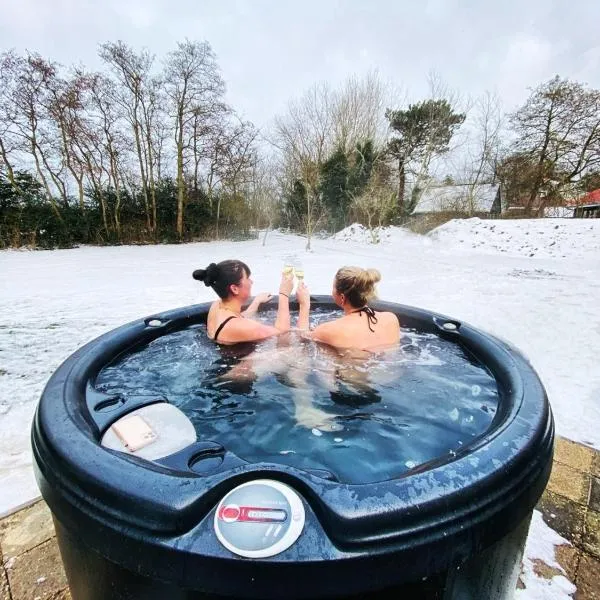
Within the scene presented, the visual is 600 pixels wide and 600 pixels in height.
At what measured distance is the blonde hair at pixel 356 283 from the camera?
2008mm

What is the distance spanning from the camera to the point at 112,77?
11.1 metres

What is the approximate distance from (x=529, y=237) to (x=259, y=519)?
11.3 meters

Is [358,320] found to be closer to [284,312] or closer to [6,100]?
[284,312]

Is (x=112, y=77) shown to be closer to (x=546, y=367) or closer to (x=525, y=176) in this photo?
(x=546, y=367)

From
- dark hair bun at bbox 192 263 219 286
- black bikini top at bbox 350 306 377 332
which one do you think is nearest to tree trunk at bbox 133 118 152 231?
dark hair bun at bbox 192 263 219 286

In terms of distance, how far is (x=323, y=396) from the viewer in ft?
5.76

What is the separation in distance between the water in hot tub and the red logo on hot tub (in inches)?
23.2

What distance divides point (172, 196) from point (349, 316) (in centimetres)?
1251

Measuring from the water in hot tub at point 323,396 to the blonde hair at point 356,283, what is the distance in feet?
1.15

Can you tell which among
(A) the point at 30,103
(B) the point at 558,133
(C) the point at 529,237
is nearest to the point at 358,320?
(C) the point at 529,237

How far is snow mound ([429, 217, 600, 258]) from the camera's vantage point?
28.3ft

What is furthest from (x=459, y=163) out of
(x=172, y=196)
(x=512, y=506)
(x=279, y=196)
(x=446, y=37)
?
(x=512, y=506)

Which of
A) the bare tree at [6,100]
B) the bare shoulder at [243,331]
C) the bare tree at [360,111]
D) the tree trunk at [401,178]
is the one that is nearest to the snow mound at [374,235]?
the tree trunk at [401,178]

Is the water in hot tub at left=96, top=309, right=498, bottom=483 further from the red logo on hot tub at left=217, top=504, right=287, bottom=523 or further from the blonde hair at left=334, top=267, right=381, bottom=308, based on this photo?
the red logo on hot tub at left=217, top=504, right=287, bottom=523
